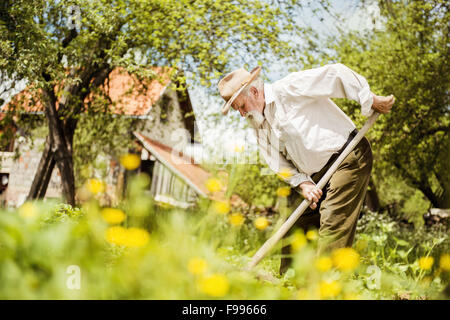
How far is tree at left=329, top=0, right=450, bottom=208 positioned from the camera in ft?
26.0

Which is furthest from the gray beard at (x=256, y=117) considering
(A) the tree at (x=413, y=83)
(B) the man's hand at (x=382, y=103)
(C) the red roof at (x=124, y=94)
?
(A) the tree at (x=413, y=83)

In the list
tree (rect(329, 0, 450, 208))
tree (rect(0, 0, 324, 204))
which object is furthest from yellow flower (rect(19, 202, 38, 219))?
tree (rect(329, 0, 450, 208))

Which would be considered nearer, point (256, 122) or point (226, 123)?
point (256, 122)

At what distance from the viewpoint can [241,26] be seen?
619 centimetres

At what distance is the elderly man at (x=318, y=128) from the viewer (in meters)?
2.65

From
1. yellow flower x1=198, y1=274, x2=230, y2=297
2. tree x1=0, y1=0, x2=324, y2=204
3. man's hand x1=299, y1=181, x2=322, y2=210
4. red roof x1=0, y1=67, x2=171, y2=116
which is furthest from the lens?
red roof x1=0, y1=67, x2=171, y2=116

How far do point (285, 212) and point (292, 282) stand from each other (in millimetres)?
1130

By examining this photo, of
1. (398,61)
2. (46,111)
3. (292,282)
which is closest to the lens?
(292,282)

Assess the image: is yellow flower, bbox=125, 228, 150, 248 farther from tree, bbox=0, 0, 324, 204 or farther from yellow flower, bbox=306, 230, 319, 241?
tree, bbox=0, 0, 324, 204

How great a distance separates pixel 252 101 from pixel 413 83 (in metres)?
6.95

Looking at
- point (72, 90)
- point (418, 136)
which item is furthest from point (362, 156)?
point (418, 136)

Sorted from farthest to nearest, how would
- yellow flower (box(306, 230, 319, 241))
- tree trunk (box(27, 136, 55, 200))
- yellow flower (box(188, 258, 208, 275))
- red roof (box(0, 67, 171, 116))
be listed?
1. tree trunk (box(27, 136, 55, 200))
2. red roof (box(0, 67, 171, 116))
3. yellow flower (box(306, 230, 319, 241))
4. yellow flower (box(188, 258, 208, 275))

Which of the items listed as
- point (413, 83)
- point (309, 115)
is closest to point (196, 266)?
point (309, 115)
